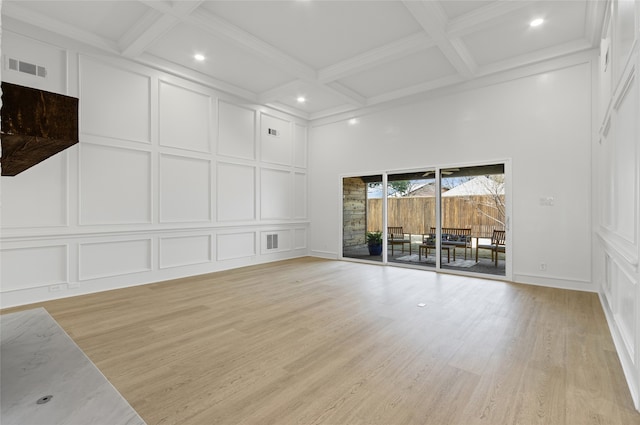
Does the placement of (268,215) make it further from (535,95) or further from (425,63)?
(535,95)

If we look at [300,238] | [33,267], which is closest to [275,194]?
[300,238]

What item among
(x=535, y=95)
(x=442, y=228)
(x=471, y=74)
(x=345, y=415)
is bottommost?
(x=345, y=415)

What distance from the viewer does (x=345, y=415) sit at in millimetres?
2061

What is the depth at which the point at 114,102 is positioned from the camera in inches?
196

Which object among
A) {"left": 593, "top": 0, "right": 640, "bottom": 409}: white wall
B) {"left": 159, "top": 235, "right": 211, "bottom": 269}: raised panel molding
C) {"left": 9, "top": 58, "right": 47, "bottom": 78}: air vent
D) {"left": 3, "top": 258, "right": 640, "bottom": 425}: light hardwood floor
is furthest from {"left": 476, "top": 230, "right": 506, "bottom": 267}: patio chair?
{"left": 9, "top": 58, "right": 47, "bottom": 78}: air vent

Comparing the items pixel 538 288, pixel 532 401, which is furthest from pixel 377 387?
pixel 538 288

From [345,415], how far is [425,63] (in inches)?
208

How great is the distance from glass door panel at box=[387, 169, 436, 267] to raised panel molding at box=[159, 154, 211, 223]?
3.72 meters

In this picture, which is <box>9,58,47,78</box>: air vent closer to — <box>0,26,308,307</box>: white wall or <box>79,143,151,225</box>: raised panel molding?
<box>0,26,308,307</box>: white wall

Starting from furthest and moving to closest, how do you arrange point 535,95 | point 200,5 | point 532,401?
point 535,95
point 200,5
point 532,401

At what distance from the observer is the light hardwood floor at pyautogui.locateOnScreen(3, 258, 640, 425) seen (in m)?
2.12

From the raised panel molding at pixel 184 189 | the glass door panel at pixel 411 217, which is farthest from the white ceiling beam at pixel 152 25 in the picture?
the glass door panel at pixel 411 217

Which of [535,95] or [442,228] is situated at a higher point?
[535,95]

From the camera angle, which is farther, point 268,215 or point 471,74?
point 268,215
